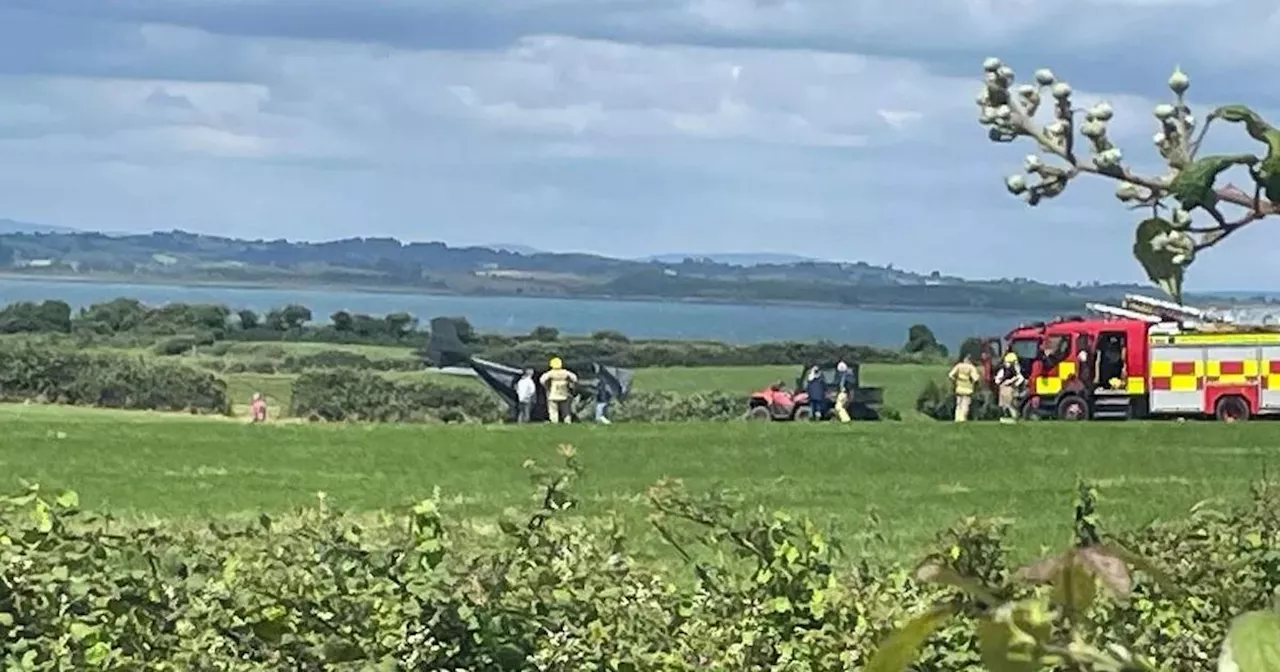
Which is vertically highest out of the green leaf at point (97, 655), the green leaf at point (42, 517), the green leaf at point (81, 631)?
the green leaf at point (42, 517)

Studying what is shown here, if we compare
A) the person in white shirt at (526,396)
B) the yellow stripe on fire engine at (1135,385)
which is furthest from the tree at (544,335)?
the yellow stripe on fire engine at (1135,385)

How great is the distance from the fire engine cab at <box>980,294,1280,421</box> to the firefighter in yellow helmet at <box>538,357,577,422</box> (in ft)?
30.3

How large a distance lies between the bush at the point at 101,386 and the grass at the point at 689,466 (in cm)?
956

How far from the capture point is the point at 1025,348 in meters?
38.1

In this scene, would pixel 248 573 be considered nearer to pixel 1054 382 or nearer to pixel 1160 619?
pixel 1160 619

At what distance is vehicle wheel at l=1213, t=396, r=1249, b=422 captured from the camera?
35125 mm

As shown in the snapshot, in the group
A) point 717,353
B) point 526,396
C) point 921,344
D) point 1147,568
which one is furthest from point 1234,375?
point 921,344

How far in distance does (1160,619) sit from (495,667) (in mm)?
1607

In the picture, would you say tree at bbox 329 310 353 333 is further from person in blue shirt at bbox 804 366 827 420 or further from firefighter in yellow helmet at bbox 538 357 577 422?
firefighter in yellow helmet at bbox 538 357 577 422

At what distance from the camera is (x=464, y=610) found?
4.32 metres

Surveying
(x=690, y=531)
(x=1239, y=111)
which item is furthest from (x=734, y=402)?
(x=1239, y=111)

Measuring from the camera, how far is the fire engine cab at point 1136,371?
3500 cm

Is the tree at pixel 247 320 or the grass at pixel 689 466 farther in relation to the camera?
the tree at pixel 247 320

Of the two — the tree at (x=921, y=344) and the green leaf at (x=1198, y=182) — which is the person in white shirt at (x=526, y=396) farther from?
the tree at (x=921, y=344)
